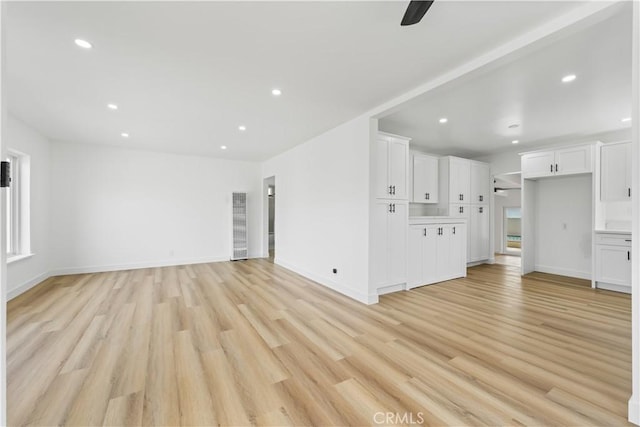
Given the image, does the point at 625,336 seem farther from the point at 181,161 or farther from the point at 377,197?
the point at 181,161

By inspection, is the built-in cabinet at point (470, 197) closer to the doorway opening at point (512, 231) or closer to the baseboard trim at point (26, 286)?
the doorway opening at point (512, 231)

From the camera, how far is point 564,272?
203 inches

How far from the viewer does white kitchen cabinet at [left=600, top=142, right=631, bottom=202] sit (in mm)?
4109

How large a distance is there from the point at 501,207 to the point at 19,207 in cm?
1223

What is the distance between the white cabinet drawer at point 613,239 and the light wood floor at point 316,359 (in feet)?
2.65

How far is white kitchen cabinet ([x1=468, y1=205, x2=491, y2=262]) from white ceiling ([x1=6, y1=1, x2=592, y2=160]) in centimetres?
335

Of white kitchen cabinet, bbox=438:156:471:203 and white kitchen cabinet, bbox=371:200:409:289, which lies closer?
white kitchen cabinet, bbox=371:200:409:289

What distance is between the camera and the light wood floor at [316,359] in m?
1.61

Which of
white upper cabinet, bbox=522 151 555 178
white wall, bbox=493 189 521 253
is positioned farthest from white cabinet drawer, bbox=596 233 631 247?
white wall, bbox=493 189 521 253

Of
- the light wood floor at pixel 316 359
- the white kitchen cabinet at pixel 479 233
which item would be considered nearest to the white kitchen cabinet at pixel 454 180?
the white kitchen cabinet at pixel 479 233

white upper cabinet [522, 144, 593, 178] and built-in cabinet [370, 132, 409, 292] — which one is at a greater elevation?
white upper cabinet [522, 144, 593, 178]

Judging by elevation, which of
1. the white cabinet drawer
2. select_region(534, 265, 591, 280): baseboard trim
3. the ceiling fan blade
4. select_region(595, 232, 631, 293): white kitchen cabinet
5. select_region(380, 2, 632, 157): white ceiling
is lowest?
select_region(534, 265, 591, 280): baseboard trim

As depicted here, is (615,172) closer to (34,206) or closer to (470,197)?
(470,197)

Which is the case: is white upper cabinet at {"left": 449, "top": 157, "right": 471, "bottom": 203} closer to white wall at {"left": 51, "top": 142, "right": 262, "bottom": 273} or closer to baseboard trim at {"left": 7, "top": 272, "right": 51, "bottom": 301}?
white wall at {"left": 51, "top": 142, "right": 262, "bottom": 273}
